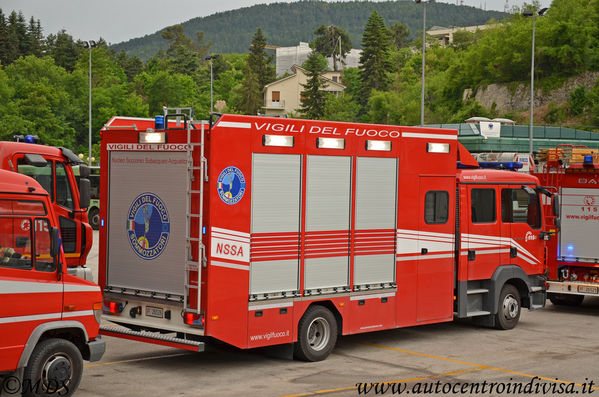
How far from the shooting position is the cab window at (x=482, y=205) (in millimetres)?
15078

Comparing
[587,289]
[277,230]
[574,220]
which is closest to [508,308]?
[587,289]

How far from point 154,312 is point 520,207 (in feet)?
25.6

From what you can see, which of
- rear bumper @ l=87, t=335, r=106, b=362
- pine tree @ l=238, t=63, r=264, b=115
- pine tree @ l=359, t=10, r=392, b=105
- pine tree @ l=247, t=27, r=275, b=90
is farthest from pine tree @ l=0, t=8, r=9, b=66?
rear bumper @ l=87, t=335, r=106, b=362

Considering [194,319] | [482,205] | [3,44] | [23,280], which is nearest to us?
[23,280]

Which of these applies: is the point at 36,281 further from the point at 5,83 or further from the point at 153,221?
the point at 5,83

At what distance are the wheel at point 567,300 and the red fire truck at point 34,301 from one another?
12.8 m

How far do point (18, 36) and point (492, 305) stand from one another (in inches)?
5014

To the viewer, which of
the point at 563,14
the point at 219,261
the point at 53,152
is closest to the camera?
the point at 219,261

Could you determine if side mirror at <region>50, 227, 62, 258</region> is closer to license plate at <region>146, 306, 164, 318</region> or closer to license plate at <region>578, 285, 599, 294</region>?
license plate at <region>146, 306, 164, 318</region>

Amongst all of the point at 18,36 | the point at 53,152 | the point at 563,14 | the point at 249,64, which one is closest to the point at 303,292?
the point at 53,152

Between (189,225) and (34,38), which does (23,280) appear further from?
(34,38)

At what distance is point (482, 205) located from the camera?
1528cm

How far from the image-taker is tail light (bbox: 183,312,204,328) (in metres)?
10.9

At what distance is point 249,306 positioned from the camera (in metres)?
11.4
